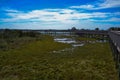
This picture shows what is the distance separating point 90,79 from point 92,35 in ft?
163

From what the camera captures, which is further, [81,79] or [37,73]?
[37,73]

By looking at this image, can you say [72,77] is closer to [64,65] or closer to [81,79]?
[81,79]

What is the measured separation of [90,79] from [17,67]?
473cm

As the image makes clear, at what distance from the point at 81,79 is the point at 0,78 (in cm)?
387

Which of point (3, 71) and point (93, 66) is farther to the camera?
point (93, 66)

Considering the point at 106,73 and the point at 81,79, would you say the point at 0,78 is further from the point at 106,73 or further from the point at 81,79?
the point at 106,73

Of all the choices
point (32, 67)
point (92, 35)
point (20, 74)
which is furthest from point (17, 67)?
point (92, 35)

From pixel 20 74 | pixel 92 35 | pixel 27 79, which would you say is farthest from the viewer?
pixel 92 35

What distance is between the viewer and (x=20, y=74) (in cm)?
1167

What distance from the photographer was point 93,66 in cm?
1397

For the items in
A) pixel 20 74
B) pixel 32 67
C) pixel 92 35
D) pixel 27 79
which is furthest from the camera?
pixel 92 35

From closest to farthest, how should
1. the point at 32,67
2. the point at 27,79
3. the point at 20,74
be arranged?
the point at 27,79
the point at 20,74
the point at 32,67

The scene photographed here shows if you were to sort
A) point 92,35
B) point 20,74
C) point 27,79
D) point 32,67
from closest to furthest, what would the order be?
point 27,79
point 20,74
point 32,67
point 92,35

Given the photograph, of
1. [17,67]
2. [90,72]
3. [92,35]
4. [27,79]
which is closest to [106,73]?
[90,72]
